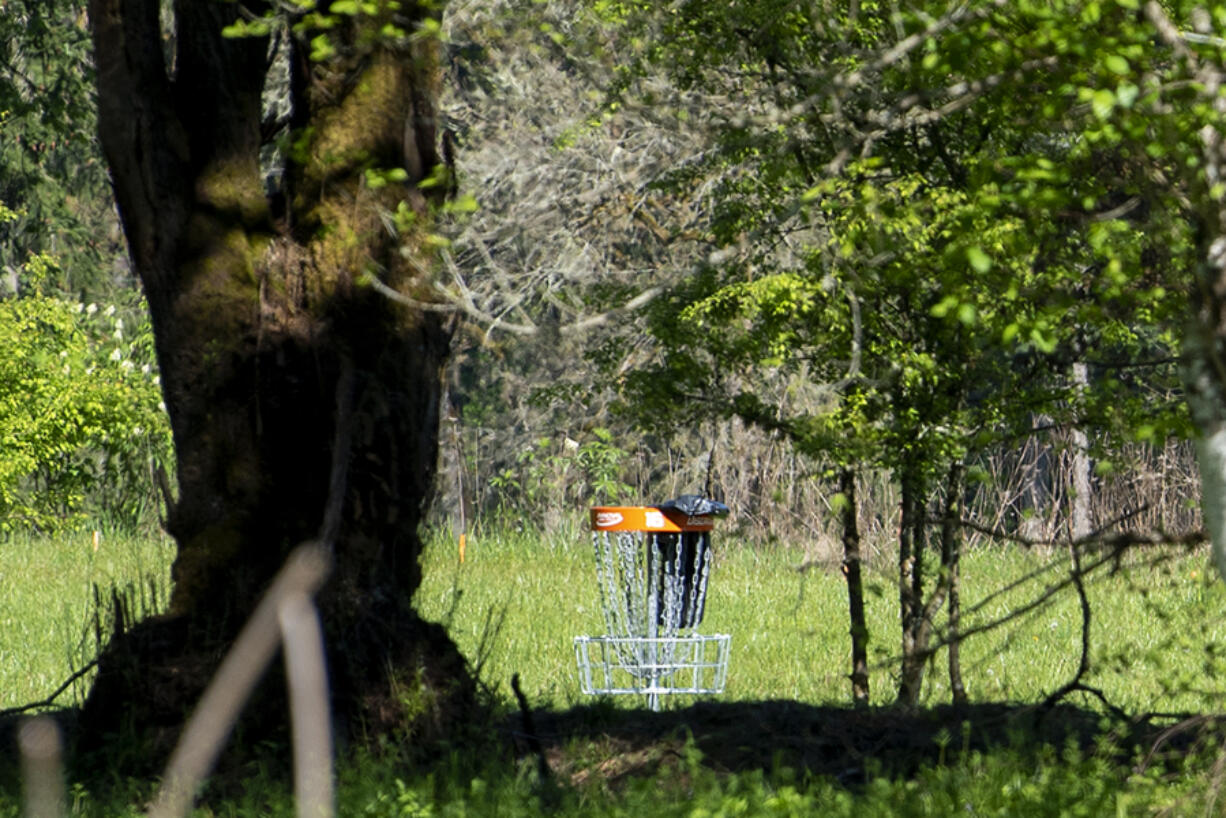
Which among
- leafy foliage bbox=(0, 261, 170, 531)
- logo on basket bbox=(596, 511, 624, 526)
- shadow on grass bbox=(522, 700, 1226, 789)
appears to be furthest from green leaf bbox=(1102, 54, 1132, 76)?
leafy foliage bbox=(0, 261, 170, 531)

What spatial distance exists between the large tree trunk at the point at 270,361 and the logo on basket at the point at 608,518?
100 inches

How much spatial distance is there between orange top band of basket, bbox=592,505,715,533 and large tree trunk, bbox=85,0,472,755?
2.55m

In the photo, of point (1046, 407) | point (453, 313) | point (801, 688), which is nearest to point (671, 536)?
point (801, 688)

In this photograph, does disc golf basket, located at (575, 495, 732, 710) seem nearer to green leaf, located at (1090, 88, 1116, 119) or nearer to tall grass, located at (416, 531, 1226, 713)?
tall grass, located at (416, 531, 1226, 713)

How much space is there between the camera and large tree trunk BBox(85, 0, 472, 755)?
229 inches

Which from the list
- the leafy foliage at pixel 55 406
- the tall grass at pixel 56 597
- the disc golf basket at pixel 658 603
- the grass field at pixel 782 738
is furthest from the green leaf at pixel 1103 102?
the leafy foliage at pixel 55 406

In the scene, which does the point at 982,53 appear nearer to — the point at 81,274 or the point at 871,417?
the point at 871,417

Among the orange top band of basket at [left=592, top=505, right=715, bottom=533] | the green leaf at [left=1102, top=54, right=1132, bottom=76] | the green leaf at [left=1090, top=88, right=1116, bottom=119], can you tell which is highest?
the green leaf at [left=1102, top=54, right=1132, bottom=76]

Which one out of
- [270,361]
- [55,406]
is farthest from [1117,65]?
[55,406]

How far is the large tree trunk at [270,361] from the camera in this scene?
19.1 feet

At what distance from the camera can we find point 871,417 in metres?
7.57

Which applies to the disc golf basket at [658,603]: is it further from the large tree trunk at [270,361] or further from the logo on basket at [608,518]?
the large tree trunk at [270,361]

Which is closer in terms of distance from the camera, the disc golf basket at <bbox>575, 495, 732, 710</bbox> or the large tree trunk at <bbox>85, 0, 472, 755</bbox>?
the large tree trunk at <bbox>85, 0, 472, 755</bbox>

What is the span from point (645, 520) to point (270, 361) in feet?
10.6
